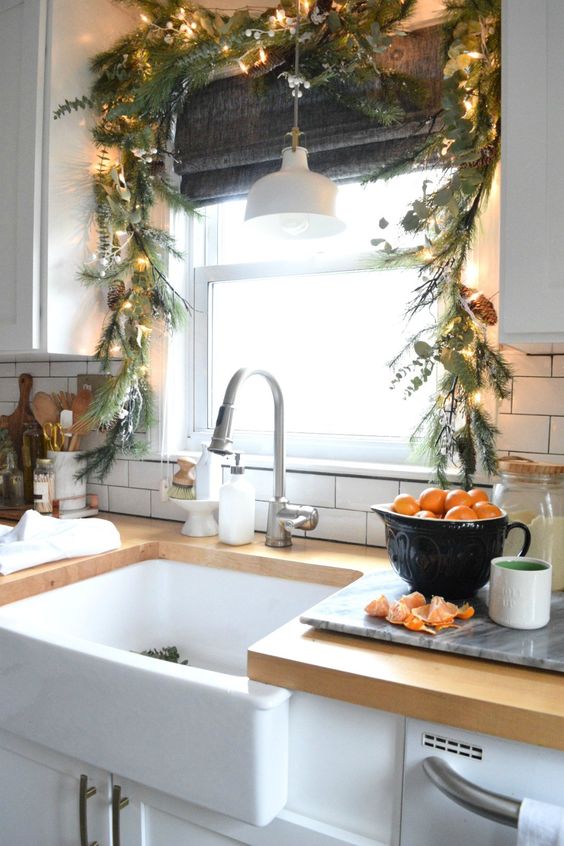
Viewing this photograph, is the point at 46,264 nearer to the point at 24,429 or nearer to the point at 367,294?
the point at 24,429

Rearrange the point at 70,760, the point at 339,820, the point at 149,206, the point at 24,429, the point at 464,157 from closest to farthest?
the point at 339,820 → the point at 70,760 → the point at 464,157 → the point at 149,206 → the point at 24,429

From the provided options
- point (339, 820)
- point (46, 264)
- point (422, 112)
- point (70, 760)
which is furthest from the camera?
point (46, 264)

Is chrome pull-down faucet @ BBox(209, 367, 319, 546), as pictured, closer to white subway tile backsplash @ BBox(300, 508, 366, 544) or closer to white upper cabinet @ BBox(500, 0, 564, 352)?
white subway tile backsplash @ BBox(300, 508, 366, 544)

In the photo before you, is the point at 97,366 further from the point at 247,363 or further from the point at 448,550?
the point at 448,550

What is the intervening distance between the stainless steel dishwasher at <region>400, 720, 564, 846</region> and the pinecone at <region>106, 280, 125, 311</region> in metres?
1.38

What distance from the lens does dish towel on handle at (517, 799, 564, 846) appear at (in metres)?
0.76

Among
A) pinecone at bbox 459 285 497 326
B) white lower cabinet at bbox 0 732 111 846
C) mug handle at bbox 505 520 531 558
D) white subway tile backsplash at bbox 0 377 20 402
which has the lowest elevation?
white lower cabinet at bbox 0 732 111 846

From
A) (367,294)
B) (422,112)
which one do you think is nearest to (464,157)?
(422,112)

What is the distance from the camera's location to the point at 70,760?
119 cm

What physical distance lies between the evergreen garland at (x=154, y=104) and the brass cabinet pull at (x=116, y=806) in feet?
3.20

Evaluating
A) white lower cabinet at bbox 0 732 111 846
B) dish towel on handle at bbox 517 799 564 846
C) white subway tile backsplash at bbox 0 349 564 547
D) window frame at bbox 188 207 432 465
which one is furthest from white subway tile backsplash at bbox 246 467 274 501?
dish towel on handle at bbox 517 799 564 846

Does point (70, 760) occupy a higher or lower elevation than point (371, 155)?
lower

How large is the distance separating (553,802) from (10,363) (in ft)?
6.73

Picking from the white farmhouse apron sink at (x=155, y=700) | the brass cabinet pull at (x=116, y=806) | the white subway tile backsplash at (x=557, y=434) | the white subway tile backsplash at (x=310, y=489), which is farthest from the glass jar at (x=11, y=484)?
the white subway tile backsplash at (x=557, y=434)
